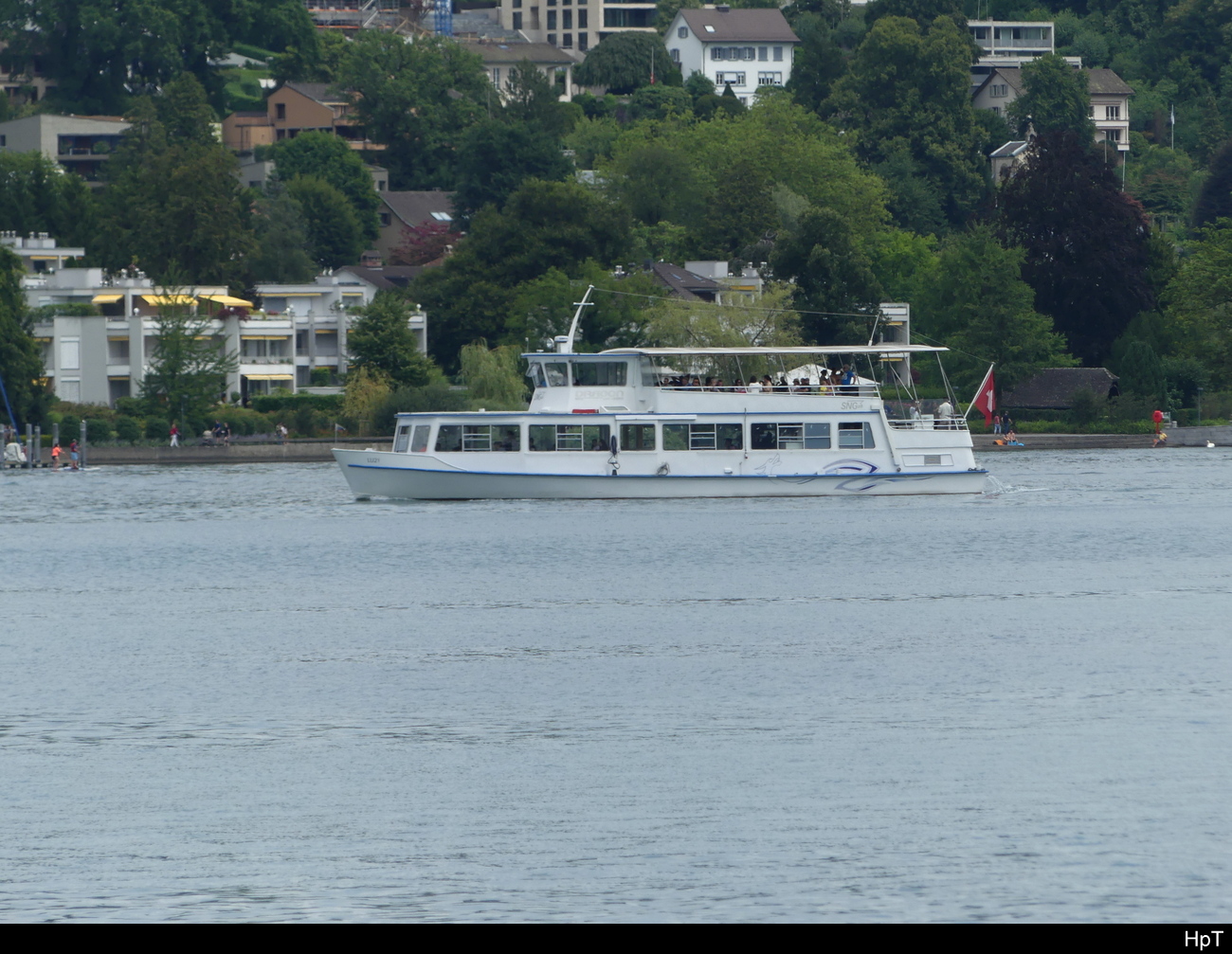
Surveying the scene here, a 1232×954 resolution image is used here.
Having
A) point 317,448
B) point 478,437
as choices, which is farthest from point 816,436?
point 317,448

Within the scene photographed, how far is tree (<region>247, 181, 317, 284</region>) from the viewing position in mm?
143000

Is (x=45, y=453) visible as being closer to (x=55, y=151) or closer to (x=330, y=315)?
(x=330, y=315)

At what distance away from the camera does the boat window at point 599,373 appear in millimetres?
68188

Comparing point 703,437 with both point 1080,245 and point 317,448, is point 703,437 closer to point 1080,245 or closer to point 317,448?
point 317,448

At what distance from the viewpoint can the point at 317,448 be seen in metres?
102

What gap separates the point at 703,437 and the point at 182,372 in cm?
4472

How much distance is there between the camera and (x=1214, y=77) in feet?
634

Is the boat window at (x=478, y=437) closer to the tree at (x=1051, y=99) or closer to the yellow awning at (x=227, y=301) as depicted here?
the yellow awning at (x=227, y=301)

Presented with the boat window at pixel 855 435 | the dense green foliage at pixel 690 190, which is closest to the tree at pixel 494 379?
the dense green foliage at pixel 690 190

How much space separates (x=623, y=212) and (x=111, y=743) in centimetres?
9424

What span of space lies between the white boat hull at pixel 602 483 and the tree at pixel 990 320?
41.5 meters

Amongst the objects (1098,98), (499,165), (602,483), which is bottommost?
(602,483)

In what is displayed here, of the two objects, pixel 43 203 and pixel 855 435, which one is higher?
pixel 43 203

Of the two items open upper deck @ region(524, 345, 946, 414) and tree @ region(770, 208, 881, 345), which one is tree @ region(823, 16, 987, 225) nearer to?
tree @ region(770, 208, 881, 345)
